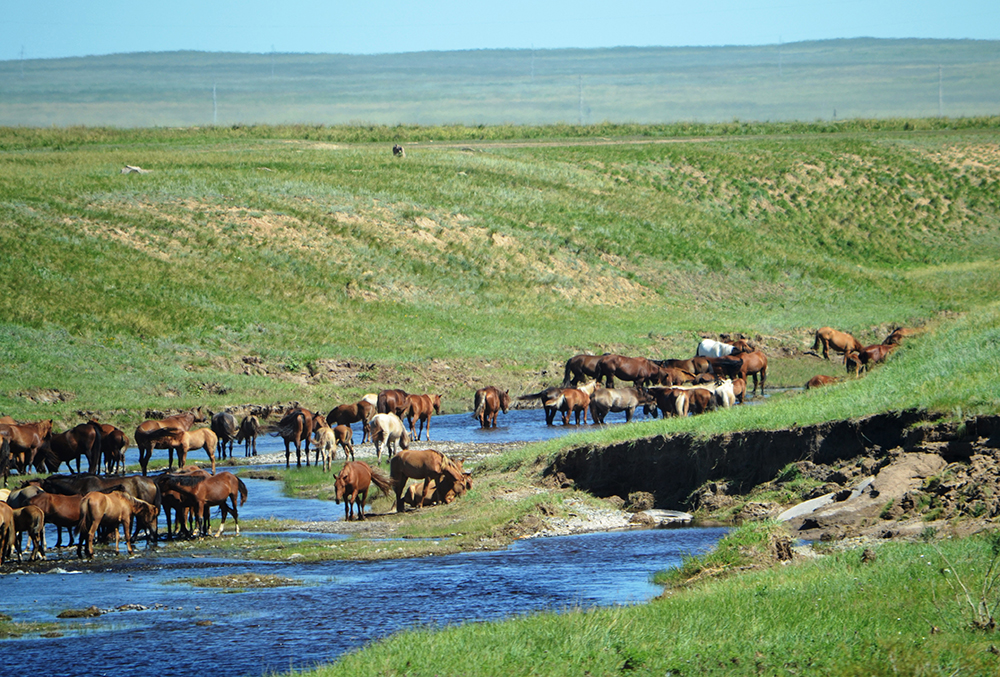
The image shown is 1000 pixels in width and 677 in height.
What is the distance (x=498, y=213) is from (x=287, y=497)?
133 ft

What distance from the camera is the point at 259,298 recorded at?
Answer: 45.0 metres

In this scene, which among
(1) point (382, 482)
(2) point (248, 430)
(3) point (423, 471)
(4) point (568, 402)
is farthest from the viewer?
(4) point (568, 402)

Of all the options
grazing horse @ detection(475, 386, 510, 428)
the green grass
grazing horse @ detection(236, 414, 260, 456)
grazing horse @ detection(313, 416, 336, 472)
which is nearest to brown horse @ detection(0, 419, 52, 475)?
grazing horse @ detection(236, 414, 260, 456)

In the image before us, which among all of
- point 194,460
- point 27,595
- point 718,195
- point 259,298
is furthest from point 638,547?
point 718,195

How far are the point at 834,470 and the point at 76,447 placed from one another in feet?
53.1

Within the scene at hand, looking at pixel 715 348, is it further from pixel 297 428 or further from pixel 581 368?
pixel 297 428

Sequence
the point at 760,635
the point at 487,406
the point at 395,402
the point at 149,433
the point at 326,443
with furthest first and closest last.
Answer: the point at 487,406 < the point at 395,402 < the point at 326,443 < the point at 149,433 < the point at 760,635

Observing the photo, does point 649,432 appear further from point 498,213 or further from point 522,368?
point 498,213

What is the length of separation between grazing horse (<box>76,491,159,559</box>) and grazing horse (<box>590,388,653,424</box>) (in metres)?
16.4

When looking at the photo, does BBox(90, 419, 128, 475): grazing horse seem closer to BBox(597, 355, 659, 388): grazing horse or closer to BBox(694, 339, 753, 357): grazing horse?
BBox(597, 355, 659, 388): grazing horse

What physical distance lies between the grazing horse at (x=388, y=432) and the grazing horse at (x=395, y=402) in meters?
3.32

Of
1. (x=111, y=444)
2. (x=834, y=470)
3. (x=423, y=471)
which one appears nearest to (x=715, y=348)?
(x=423, y=471)

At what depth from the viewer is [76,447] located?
25.7m

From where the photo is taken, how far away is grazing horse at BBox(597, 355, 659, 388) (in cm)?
3706
